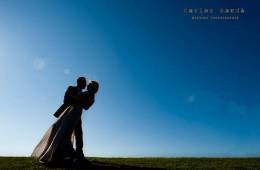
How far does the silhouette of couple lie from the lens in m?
18.5

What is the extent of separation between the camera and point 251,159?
24.0 metres

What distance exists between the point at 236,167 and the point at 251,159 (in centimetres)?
435

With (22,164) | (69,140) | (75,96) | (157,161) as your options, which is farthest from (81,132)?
(157,161)

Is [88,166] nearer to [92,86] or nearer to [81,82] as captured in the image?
[92,86]

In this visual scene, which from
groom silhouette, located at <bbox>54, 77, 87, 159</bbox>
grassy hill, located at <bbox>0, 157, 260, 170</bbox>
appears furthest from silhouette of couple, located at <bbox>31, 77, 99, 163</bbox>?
grassy hill, located at <bbox>0, 157, 260, 170</bbox>

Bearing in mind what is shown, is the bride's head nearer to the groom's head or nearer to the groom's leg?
the groom's head

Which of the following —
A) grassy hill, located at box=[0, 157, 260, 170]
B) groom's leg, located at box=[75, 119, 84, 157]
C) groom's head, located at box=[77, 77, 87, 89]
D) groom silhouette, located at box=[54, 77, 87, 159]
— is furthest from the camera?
groom's head, located at box=[77, 77, 87, 89]

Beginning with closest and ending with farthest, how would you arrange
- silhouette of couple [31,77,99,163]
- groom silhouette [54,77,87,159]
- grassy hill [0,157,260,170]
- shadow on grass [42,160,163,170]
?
1. shadow on grass [42,160,163,170]
2. grassy hill [0,157,260,170]
3. silhouette of couple [31,77,99,163]
4. groom silhouette [54,77,87,159]

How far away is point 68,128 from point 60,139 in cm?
67

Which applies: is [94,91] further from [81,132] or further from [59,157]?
[59,157]

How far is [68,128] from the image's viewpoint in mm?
18750

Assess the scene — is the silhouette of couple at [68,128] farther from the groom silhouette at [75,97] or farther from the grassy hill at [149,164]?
the grassy hill at [149,164]

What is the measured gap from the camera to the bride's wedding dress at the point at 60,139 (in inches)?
719

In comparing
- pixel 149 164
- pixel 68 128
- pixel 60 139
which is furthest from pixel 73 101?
pixel 149 164
